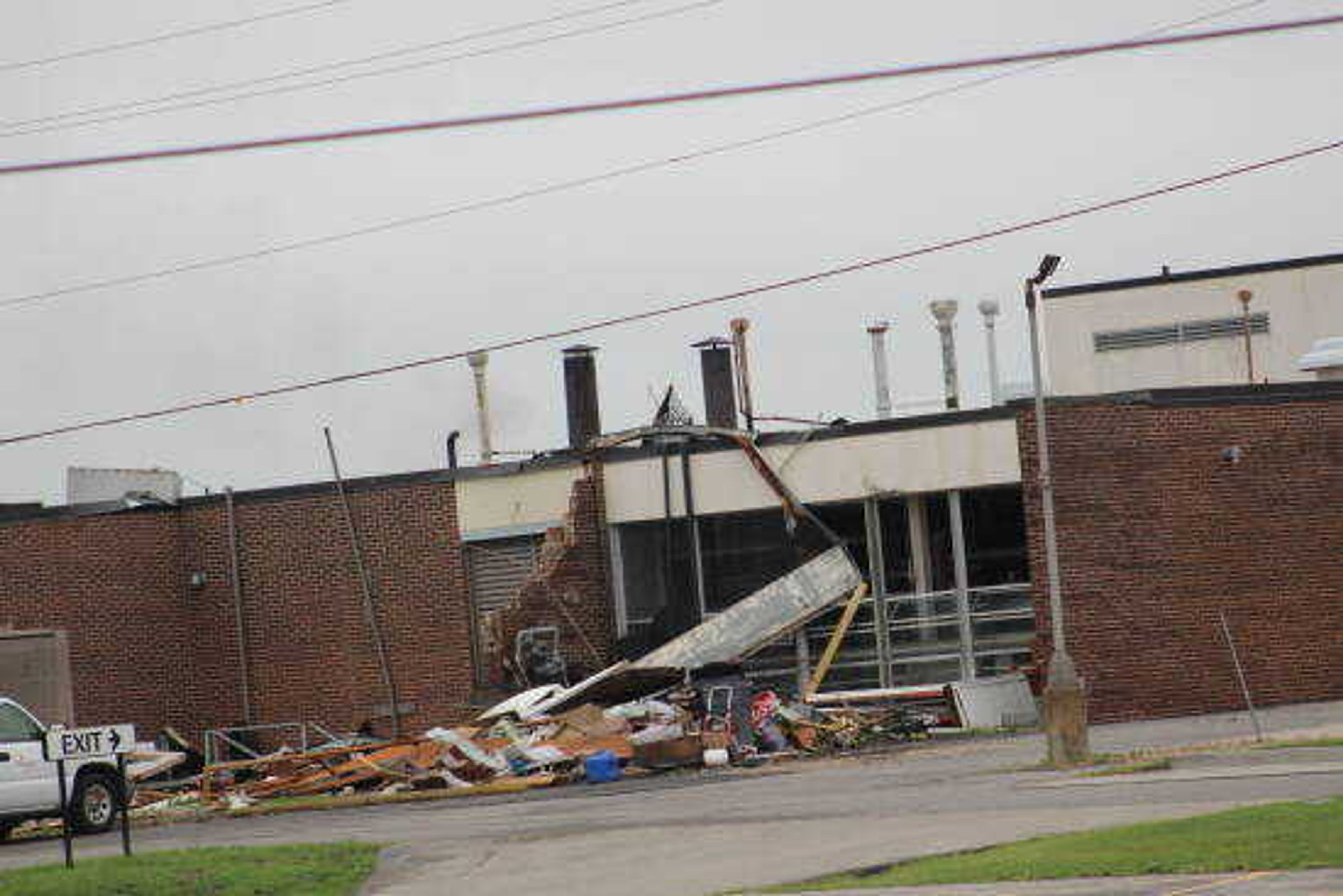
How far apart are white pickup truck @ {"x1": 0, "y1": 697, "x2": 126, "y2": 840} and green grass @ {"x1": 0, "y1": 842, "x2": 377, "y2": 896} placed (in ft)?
17.2

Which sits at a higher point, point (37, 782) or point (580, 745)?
→ point (37, 782)

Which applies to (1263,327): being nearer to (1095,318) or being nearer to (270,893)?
(1095,318)

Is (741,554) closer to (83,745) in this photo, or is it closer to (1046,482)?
(1046,482)

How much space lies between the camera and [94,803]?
33531 mm

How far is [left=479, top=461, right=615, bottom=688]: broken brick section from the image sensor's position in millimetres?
42938

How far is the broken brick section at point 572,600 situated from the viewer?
42938 millimetres

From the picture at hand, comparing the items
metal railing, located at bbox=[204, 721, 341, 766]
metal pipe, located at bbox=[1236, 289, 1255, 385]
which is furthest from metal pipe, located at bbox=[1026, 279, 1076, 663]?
metal pipe, located at bbox=[1236, 289, 1255, 385]

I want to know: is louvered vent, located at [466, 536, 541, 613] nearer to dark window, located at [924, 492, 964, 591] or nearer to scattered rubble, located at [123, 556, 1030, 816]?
scattered rubble, located at [123, 556, 1030, 816]

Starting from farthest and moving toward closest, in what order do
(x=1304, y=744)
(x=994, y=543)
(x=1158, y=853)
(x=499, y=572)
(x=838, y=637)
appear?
(x=499, y=572), (x=994, y=543), (x=838, y=637), (x=1304, y=744), (x=1158, y=853)

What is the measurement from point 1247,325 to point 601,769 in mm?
24690

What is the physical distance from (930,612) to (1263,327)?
17.3 metres

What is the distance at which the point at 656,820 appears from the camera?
2816 cm

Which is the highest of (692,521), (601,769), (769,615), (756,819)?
(692,521)

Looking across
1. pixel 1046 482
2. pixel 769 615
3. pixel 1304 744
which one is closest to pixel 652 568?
pixel 769 615
